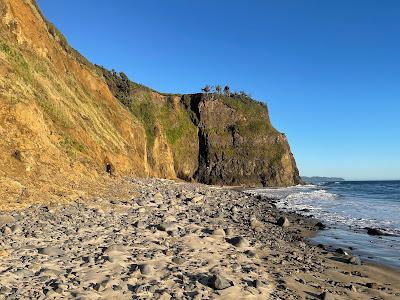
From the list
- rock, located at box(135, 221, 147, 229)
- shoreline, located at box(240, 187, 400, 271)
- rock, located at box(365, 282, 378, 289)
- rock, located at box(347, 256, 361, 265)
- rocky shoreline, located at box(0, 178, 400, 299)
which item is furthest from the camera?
shoreline, located at box(240, 187, 400, 271)

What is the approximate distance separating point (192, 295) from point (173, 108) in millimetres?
101655

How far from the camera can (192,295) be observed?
358 inches

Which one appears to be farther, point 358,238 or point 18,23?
point 18,23

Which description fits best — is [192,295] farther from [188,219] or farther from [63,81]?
[63,81]

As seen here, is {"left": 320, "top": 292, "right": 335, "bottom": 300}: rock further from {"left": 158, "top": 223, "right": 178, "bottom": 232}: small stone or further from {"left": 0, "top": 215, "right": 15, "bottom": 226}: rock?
{"left": 0, "top": 215, "right": 15, "bottom": 226}: rock

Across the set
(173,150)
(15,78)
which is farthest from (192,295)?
(173,150)

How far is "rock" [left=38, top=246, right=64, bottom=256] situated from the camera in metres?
10.9

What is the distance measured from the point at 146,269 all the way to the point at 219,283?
2.06 m

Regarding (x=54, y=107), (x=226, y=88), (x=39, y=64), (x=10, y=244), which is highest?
(x=226, y=88)

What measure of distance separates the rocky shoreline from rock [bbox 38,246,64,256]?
3cm

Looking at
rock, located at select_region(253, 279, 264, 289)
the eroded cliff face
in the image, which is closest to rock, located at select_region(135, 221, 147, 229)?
rock, located at select_region(253, 279, 264, 289)

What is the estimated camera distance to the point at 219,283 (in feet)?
31.8

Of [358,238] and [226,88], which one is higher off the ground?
[226,88]

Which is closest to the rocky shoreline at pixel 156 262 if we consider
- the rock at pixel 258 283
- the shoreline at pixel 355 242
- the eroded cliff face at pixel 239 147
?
the rock at pixel 258 283
